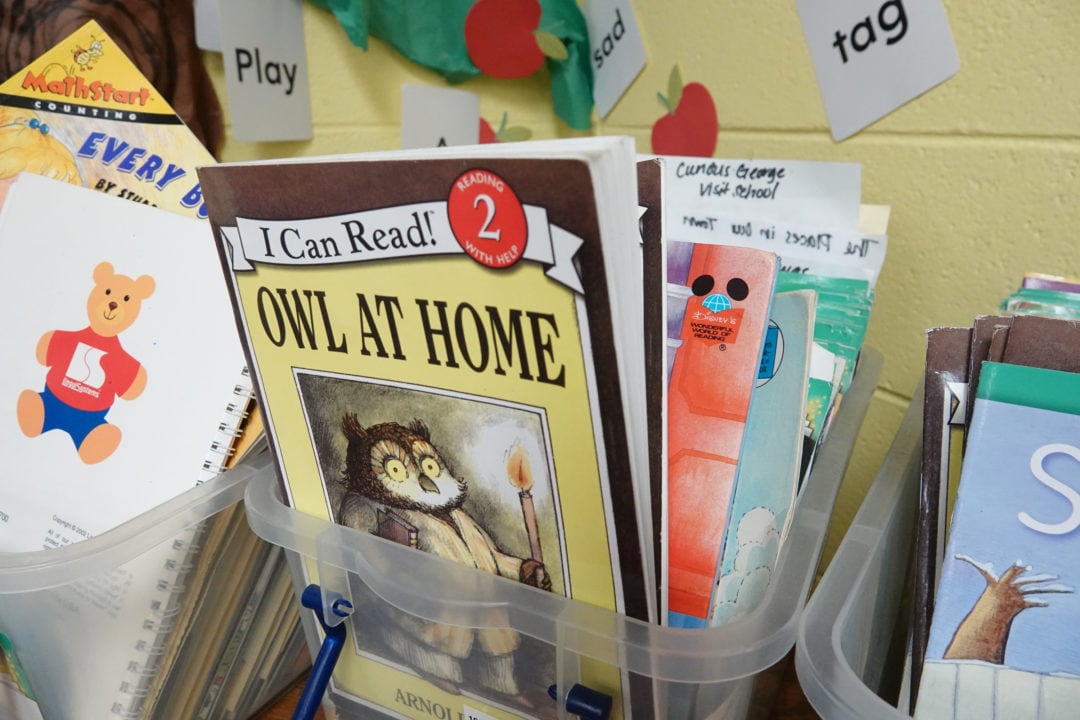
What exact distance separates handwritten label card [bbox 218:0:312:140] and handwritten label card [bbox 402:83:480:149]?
15 centimetres

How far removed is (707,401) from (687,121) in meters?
0.38

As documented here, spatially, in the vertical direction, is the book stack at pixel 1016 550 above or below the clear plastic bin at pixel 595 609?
above

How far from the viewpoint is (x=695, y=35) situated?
0.66 metres

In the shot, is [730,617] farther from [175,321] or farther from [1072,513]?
[175,321]

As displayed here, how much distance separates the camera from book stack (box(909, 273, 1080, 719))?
0.31 m

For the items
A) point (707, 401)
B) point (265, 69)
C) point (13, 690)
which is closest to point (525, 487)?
point (707, 401)

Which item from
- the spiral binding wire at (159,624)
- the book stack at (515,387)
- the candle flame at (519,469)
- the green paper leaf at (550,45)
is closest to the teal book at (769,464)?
the book stack at (515,387)

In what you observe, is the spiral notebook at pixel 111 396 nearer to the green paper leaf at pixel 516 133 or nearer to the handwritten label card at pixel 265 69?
the handwritten label card at pixel 265 69

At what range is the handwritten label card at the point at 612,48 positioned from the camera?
28.3 inches

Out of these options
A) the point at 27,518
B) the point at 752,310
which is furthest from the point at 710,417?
the point at 27,518

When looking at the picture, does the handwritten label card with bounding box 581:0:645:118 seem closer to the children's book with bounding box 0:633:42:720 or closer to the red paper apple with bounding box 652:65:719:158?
the red paper apple with bounding box 652:65:719:158

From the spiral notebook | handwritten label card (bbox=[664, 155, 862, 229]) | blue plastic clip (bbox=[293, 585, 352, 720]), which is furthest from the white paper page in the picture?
handwritten label card (bbox=[664, 155, 862, 229])

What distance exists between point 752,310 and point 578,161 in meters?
0.16

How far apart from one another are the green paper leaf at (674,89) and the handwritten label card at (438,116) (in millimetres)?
244
